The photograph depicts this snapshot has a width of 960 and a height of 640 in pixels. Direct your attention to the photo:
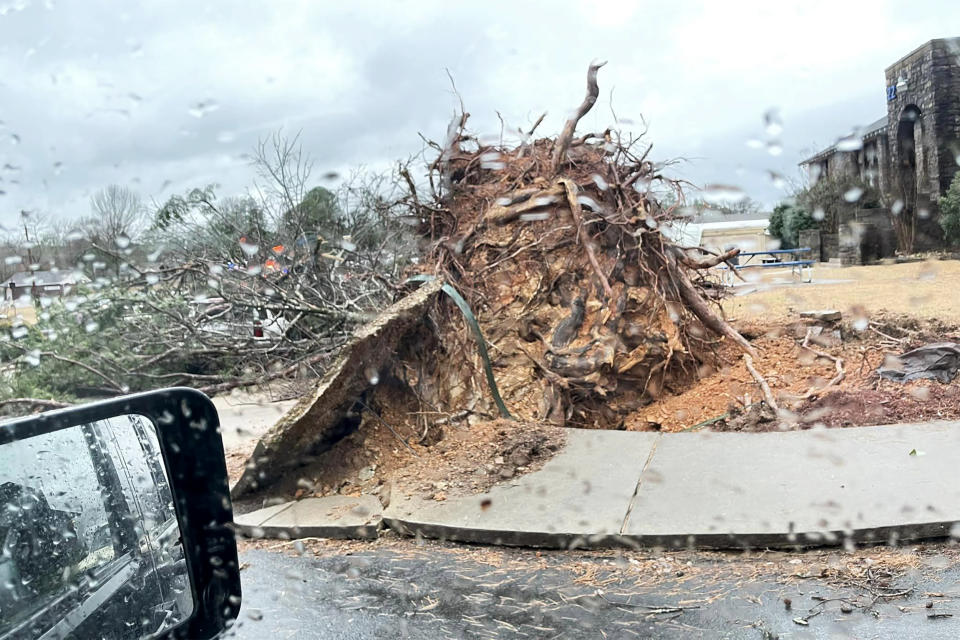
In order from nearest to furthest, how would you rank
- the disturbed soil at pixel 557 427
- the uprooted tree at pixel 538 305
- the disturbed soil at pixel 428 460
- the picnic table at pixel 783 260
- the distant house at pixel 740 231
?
the disturbed soil at pixel 428 460
the disturbed soil at pixel 557 427
the uprooted tree at pixel 538 305
the distant house at pixel 740 231
the picnic table at pixel 783 260

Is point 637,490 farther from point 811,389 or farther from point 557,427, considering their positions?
point 811,389

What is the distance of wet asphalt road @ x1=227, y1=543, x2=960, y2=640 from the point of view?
316cm

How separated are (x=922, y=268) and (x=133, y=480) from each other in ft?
58.1

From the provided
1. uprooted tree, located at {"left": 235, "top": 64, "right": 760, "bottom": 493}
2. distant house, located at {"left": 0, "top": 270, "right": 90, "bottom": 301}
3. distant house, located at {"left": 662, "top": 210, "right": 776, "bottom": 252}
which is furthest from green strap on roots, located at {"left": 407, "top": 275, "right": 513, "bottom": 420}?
distant house, located at {"left": 662, "top": 210, "right": 776, "bottom": 252}

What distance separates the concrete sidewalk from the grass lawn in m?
4.24

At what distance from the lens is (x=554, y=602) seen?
11.7 feet

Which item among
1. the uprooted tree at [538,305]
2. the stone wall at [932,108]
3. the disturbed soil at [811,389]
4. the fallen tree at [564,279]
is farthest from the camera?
the stone wall at [932,108]

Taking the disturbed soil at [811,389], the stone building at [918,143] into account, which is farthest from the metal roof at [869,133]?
the disturbed soil at [811,389]

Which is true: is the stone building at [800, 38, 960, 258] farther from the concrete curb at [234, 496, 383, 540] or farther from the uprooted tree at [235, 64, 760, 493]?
the concrete curb at [234, 496, 383, 540]

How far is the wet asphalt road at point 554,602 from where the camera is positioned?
316cm

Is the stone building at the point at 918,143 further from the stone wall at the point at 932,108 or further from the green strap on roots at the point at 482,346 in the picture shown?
the green strap on roots at the point at 482,346

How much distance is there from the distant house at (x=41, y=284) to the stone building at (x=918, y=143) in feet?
50.2

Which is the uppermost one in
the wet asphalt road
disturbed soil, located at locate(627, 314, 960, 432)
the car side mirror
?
the car side mirror

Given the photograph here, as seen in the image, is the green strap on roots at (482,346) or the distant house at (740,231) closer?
the green strap on roots at (482,346)
